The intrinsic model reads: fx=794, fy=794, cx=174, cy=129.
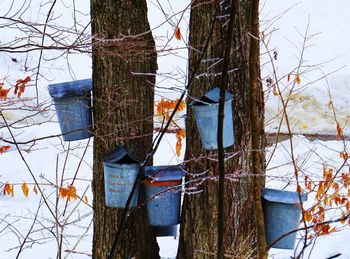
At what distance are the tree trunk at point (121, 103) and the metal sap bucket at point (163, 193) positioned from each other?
0.31 metres

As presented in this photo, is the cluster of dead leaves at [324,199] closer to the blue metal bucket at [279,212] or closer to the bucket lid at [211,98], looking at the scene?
the blue metal bucket at [279,212]

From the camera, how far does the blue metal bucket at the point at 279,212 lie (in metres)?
4.83

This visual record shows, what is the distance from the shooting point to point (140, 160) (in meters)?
5.04

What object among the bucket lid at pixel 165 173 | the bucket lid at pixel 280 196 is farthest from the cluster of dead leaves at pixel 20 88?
the bucket lid at pixel 280 196

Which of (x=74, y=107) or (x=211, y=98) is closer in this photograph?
(x=211, y=98)

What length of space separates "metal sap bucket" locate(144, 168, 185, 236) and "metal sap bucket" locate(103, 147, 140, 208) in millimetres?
100

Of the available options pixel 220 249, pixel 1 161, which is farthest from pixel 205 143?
pixel 1 161

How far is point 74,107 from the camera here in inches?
201

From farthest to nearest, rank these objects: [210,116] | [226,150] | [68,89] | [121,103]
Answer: [121,103]
[68,89]
[226,150]
[210,116]

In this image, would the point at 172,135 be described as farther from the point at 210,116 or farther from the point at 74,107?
the point at 210,116

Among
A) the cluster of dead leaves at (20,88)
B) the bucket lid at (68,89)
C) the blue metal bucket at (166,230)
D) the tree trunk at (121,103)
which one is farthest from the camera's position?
the blue metal bucket at (166,230)

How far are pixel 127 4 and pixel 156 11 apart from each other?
33.9ft

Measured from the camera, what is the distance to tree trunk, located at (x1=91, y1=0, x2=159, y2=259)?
522cm

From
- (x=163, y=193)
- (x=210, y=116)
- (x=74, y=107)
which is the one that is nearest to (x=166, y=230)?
(x=163, y=193)
